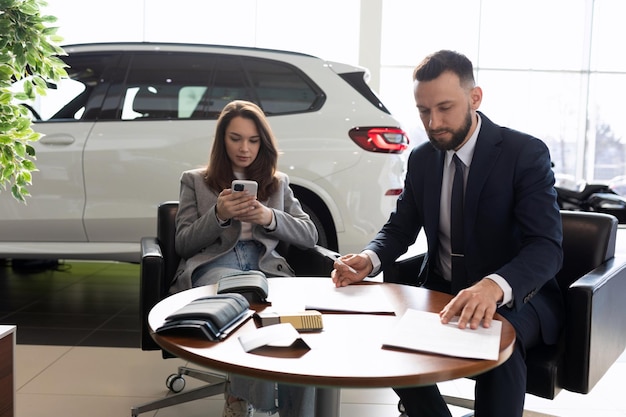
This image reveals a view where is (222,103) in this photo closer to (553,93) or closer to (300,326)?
(300,326)

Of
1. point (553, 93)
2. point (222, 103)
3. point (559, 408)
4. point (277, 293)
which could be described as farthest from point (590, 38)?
point (277, 293)

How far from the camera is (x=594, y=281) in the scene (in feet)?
5.94

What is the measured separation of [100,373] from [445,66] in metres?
1.91

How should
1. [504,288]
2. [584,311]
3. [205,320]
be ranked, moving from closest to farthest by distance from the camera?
[205,320]
[504,288]
[584,311]

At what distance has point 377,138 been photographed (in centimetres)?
364

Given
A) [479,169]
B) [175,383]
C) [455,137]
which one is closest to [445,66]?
[455,137]

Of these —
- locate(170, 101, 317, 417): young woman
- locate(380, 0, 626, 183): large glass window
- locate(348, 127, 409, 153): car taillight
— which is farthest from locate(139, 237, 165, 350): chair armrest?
locate(380, 0, 626, 183): large glass window

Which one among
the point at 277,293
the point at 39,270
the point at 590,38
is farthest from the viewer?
the point at 590,38

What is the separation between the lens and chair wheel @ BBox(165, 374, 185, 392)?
2.62 m

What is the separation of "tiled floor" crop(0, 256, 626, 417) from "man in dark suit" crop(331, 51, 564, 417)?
0.77 meters

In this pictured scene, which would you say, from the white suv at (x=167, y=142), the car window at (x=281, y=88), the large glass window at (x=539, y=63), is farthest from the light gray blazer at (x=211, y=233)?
the large glass window at (x=539, y=63)

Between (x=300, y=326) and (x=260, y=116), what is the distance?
132 cm

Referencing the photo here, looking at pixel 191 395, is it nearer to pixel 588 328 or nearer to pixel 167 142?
pixel 588 328

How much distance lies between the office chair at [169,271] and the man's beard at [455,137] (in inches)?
23.5
